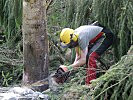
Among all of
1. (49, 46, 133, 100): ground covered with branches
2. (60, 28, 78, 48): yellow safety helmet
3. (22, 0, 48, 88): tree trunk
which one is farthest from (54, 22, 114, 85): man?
(49, 46, 133, 100): ground covered with branches

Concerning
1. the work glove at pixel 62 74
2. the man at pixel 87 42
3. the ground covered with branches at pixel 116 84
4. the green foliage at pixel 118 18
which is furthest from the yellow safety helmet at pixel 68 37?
the ground covered with branches at pixel 116 84

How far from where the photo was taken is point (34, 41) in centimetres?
530

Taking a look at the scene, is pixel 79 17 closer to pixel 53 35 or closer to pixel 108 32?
pixel 108 32

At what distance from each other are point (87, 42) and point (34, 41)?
32.9 inches

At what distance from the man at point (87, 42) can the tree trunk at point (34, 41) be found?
0.33 m

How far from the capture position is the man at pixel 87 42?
17.6 feet

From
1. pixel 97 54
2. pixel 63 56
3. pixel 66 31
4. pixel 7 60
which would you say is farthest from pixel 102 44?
pixel 7 60

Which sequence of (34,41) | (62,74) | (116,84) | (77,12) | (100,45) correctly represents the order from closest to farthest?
(116,84), (62,74), (34,41), (100,45), (77,12)

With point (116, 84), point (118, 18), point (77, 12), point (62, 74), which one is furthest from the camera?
point (77, 12)

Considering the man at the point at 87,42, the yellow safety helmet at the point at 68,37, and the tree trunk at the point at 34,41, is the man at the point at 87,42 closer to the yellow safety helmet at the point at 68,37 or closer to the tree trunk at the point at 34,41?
the yellow safety helmet at the point at 68,37

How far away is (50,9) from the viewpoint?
7.38m

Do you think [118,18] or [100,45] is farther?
[100,45]

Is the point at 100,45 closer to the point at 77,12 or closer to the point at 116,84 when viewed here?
the point at 77,12

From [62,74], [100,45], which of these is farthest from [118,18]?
[62,74]
